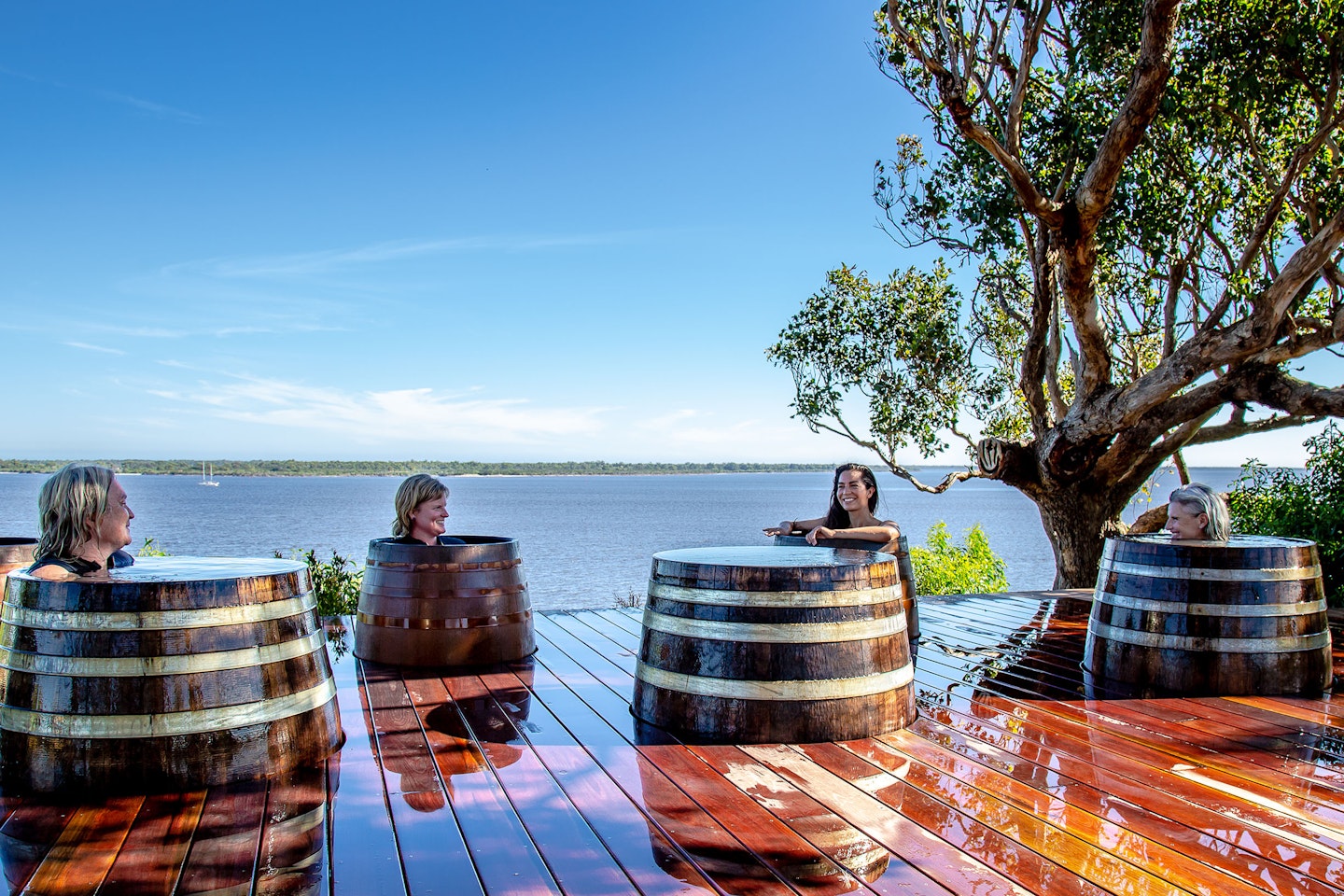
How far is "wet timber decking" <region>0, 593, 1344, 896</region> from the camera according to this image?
2.56 metres

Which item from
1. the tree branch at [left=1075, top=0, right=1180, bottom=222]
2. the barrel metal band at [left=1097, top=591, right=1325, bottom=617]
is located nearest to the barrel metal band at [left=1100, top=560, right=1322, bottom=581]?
the barrel metal band at [left=1097, top=591, right=1325, bottom=617]

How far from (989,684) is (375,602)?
3.05 metres

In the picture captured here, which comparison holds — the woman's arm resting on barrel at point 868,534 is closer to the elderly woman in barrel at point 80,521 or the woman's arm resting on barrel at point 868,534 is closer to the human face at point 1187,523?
the human face at point 1187,523

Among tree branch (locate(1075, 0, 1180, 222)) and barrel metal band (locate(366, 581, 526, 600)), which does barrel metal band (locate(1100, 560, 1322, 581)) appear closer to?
barrel metal band (locate(366, 581, 526, 600))

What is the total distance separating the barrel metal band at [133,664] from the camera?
3121 millimetres

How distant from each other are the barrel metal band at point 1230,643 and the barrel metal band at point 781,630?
5.24 ft

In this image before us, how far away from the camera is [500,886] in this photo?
2.50 meters

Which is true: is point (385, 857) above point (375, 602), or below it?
below

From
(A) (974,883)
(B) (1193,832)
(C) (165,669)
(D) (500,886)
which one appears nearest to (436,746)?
(C) (165,669)

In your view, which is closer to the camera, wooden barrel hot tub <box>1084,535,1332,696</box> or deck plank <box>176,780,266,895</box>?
deck plank <box>176,780,266,895</box>

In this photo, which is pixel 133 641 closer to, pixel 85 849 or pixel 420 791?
pixel 85 849

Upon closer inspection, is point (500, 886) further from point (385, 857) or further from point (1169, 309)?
point (1169, 309)

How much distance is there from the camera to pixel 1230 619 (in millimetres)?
4469

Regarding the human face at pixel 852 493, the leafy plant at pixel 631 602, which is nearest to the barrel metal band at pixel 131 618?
the human face at pixel 852 493
